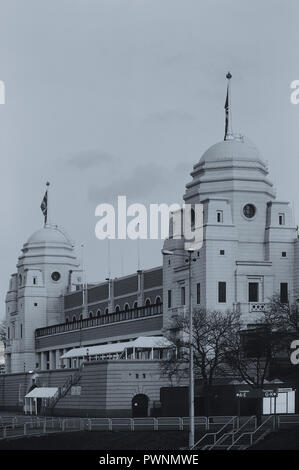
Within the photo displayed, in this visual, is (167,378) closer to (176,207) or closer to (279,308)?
(279,308)

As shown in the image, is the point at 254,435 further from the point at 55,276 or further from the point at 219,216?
the point at 55,276

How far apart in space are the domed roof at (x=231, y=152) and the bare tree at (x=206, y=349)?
744 inches

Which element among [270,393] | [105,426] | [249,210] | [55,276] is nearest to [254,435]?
[270,393]

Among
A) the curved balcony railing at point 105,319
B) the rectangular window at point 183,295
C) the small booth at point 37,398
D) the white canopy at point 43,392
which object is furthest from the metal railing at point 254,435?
the curved balcony railing at point 105,319

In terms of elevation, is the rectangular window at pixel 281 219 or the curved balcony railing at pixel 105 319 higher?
the rectangular window at pixel 281 219

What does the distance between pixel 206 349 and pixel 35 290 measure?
6552 cm

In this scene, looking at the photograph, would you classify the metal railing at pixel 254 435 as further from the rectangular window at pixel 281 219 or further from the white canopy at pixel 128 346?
the rectangular window at pixel 281 219

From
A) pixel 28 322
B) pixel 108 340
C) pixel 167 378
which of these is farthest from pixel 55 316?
pixel 167 378

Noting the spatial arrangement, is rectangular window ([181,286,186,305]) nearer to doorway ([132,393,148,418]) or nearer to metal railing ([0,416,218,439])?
doorway ([132,393,148,418])

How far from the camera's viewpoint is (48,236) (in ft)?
581

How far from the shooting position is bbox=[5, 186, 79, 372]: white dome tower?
570 ft

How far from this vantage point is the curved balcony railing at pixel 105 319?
448ft

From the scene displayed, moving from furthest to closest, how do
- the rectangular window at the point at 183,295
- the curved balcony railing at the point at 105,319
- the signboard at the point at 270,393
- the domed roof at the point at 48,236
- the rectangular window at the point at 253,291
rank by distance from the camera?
the domed roof at the point at 48,236 → the curved balcony railing at the point at 105,319 → the rectangular window at the point at 183,295 → the rectangular window at the point at 253,291 → the signboard at the point at 270,393

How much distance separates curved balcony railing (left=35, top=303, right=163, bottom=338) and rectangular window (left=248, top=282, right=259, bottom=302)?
1416 centimetres
